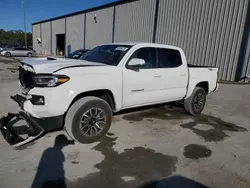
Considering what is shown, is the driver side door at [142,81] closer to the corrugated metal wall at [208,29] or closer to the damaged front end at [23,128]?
the damaged front end at [23,128]

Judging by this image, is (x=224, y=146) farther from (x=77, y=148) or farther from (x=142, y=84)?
(x=77, y=148)

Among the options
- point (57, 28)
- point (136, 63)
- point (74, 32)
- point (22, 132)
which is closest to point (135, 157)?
point (136, 63)

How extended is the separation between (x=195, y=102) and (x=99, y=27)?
19673mm

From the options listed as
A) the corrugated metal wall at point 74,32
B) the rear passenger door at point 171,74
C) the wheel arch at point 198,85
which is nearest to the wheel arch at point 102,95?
the rear passenger door at point 171,74

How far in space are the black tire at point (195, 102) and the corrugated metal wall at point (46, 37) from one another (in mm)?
35369

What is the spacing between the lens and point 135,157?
316cm

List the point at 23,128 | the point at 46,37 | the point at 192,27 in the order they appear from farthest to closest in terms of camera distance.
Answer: the point at 46,37, the point at 192,27, the point at 23,128

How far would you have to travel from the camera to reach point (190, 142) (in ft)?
12.5

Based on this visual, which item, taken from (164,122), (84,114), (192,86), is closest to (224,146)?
(164,122)

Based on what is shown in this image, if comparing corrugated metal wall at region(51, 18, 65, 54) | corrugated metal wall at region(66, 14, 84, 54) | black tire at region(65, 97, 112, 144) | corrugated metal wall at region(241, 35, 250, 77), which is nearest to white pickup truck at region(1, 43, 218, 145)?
black tire at region(65, 97, 112, 144)

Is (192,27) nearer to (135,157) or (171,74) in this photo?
(171,74)

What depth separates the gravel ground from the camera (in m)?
2.59

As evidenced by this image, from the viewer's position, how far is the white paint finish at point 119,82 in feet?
9.83

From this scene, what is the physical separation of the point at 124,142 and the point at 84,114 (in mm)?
971
